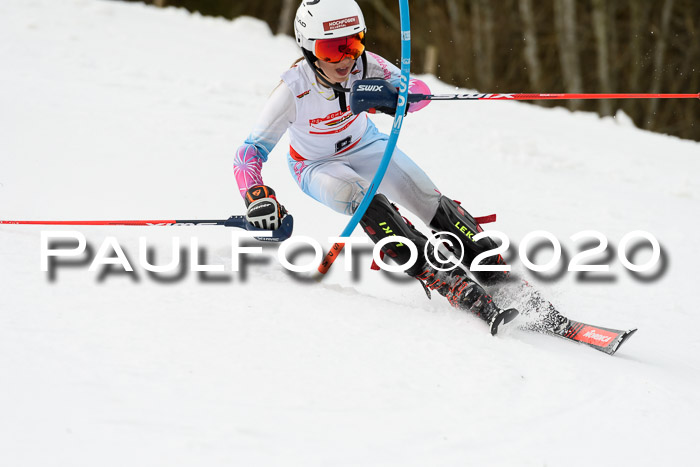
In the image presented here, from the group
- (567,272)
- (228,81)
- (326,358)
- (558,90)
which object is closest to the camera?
(326,358)

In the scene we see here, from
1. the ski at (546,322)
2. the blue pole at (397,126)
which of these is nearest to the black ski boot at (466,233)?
the ski at (546,322)

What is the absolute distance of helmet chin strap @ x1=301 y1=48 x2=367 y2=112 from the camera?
3.36 meters

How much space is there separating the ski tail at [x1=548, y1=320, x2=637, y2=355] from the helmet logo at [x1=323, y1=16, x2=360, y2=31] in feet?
5.42

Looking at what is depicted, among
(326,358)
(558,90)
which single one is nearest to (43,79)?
(326,358)

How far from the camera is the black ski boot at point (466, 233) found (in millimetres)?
3471

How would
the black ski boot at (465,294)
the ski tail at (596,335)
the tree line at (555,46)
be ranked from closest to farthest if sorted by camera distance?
the black ski boot at (465,294)
the ski tail at (596,335)
the tree line at (555,46)

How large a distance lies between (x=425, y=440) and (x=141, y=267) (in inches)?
65.3

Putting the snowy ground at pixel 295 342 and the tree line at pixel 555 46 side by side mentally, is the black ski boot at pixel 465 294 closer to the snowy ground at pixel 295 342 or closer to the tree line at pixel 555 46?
the snowy ground at pixel 295 342

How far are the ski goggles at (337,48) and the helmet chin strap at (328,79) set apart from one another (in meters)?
0.07

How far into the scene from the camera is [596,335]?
3.35 meters

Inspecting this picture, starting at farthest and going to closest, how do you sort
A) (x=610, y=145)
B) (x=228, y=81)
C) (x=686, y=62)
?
1. (x=686, y=62)
2. (x=228, y=81)
3. (x=610, y=145)

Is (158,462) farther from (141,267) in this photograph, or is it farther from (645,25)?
(645,25)

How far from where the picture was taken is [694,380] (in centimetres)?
304

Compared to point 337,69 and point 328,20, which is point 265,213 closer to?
point 337,69
